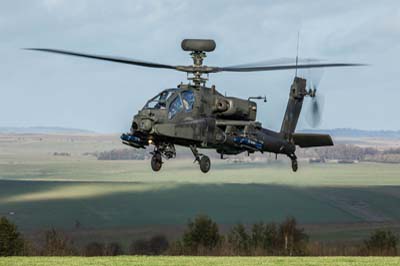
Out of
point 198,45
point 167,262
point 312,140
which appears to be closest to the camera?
point 198,45

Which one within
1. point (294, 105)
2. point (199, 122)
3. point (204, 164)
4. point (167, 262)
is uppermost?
point (294, 105)

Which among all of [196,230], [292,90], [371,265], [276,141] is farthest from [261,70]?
[196,230]

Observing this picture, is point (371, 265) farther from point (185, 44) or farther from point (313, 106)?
point (185, 44)

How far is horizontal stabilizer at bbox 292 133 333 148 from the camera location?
43438mm

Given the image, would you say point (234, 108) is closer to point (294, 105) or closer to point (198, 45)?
point (198, 45)

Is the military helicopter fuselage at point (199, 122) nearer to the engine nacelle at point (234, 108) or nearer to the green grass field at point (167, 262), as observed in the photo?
the engine nacelle at point (234, 108)

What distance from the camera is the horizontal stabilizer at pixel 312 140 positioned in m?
43.4

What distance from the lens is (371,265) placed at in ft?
231

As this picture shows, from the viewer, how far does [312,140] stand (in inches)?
1736

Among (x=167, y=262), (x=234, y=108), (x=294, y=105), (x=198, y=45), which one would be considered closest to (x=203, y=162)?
(x=234, y=108)

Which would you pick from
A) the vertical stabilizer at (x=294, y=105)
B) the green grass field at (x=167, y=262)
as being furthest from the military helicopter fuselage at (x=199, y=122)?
the green grass field at (x=167, y=262)

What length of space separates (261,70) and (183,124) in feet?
13.8

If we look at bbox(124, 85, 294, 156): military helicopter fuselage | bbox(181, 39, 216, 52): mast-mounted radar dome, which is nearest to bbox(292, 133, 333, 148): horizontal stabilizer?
bbox(124, 85, 294, 156): military helicopter fuselage

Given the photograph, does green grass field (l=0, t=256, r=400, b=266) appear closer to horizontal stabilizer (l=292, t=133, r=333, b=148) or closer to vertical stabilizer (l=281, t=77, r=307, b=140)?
vertical stabilizer (l=281, t=77, r=307, b=140)
